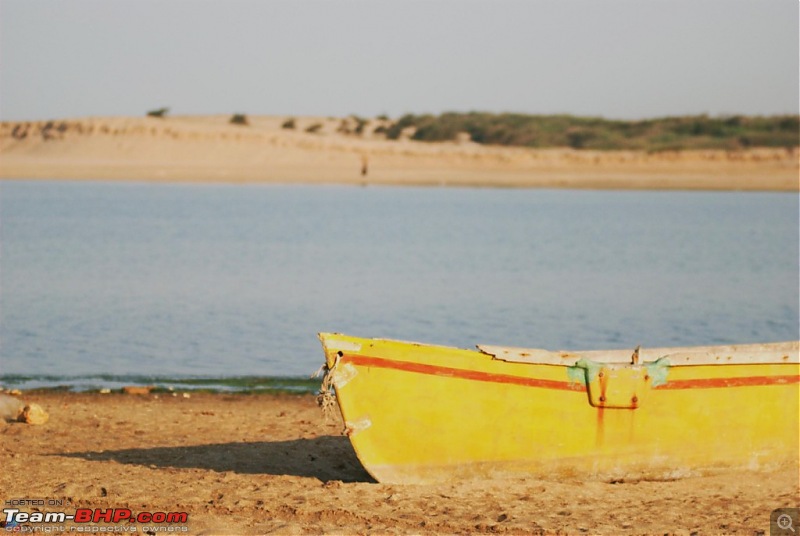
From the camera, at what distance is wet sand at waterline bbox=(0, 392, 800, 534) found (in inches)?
261

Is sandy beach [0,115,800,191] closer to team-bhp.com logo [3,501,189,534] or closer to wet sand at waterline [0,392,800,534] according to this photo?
wet sand at waterline [0,392,800,534]

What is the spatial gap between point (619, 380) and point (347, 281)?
12.5 m

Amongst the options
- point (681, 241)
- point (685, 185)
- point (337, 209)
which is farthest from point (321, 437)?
point (685, 185)

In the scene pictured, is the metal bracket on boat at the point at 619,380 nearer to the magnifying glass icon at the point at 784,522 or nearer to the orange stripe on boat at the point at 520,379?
the orange stripe on boat at the point at 520,379

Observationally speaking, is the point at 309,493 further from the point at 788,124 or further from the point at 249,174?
the point at 788,124

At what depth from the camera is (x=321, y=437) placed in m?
8.97

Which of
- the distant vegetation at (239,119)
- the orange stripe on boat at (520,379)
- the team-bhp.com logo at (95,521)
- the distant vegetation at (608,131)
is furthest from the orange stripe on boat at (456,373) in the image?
the distant vegetation at (239,119)

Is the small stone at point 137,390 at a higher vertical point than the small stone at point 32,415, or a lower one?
lower

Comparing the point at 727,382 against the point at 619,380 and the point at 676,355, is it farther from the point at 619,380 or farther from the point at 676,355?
the point at 619,380

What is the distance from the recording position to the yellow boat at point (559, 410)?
23.7 feet

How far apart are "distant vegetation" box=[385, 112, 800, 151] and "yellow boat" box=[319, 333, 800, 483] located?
4951 cm

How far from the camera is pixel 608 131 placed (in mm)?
64250

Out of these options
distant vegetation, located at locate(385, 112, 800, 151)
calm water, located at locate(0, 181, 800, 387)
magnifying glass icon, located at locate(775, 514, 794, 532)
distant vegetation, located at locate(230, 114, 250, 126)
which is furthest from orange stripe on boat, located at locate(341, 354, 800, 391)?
distant vegetation, located at locate(230, 114, 250, 126)

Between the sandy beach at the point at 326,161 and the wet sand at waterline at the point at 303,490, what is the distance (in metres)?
41.1
